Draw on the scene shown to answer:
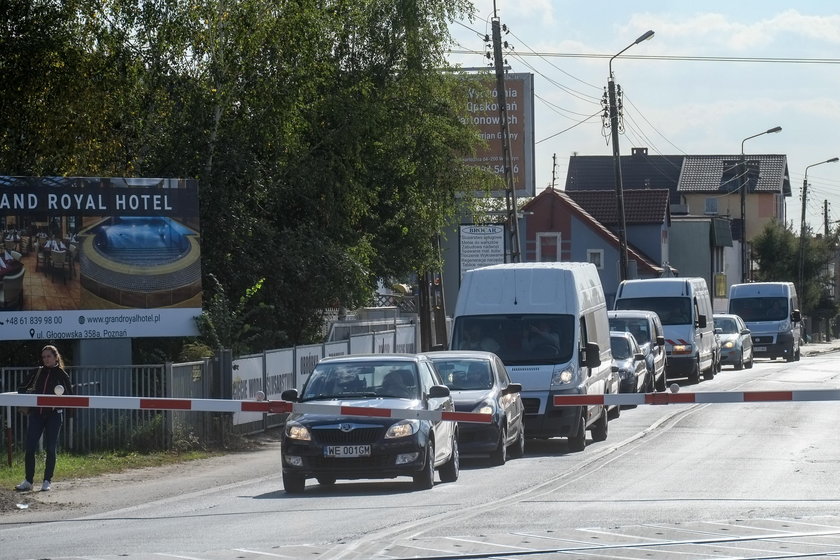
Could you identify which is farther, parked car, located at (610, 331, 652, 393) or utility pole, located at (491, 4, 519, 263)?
utility pole, located at (491, 4, 519, 263)

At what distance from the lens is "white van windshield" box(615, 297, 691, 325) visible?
1507 inches

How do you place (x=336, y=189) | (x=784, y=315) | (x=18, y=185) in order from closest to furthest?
(x=18, y=185)
(x=336, y=189)
(x=784, y=315)

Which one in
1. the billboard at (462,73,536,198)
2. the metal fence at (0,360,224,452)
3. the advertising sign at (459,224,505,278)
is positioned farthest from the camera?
the billboard at (462,73,536,198)

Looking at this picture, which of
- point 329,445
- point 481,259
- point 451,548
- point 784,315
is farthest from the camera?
point 784,315

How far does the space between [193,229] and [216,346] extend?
7.83 feet

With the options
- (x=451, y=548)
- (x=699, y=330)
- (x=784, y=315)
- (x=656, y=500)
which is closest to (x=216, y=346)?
(x=656, y=500)

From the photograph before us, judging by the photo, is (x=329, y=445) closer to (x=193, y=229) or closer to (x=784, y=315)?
(x=193, y=229)

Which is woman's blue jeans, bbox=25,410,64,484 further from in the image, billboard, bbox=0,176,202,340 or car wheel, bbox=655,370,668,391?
car wheel, bbox=655,370,668,391

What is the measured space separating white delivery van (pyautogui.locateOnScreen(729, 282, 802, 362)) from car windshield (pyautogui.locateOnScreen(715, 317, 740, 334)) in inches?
217

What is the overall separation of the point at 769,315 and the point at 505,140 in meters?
21.9

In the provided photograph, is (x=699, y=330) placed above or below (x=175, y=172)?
below

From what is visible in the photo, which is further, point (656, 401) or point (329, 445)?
point (656, 401)

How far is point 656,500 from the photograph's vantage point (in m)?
13.8

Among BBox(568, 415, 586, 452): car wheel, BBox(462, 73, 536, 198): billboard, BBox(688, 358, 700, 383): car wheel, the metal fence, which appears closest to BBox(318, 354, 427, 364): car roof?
BBox(568, 415, 586, 452): car wheel
